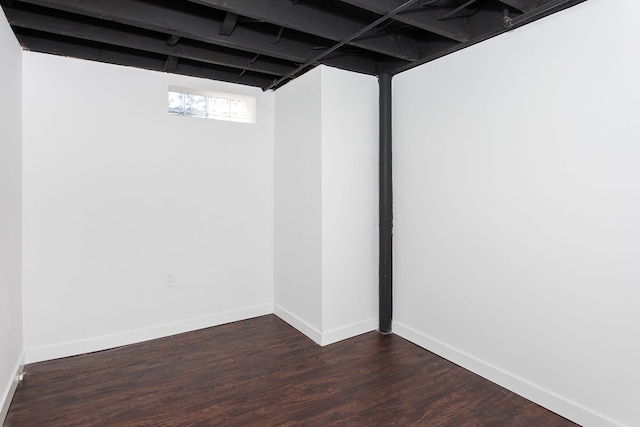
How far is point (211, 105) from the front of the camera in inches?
139

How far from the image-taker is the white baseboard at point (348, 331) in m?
3.07

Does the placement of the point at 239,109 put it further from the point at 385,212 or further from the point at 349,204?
the point at 385,212

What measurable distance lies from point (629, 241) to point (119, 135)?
3.56 metres

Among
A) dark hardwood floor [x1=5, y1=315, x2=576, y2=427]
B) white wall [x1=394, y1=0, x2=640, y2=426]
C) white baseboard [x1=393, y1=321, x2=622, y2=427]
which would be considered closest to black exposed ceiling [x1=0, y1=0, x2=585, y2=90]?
white wall [x1=394, y1=0, x2=640, y2=426]

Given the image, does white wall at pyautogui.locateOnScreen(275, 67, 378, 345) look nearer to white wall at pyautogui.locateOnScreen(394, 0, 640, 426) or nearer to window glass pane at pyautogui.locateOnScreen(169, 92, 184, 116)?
white wall at pyautogui.locateOnScreen(394, 0, 640, 426)

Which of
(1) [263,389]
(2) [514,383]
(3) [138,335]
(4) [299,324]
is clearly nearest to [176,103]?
(3) [138,335]

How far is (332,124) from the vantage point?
3.04 meters

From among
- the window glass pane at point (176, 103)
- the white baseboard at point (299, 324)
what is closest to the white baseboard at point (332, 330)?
the white baseboard at point (299, 324)

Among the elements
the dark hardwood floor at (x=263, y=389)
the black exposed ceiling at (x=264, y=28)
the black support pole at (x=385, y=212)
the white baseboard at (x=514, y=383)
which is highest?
the black exposed ceiling at (x=264, y=28)

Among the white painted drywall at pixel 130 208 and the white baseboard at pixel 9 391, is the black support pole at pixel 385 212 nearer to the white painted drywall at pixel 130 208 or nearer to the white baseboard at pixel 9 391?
the white painted drywall at pixel 130 208

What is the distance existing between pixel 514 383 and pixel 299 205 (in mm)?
2138

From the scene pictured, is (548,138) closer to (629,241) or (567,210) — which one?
(567,210)

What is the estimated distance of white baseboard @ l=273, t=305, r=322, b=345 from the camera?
3.11m

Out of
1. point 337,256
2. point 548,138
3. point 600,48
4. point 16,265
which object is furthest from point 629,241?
point 16,265
